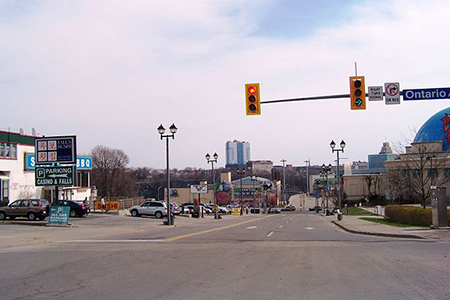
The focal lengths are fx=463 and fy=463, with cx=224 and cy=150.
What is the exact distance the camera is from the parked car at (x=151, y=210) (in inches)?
1736

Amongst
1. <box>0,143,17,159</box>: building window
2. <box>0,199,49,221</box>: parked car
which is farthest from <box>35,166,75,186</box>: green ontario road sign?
<box>0,143,17,159</box>: building window

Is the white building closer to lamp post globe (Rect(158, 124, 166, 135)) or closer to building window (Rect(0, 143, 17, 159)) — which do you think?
building window (Rect(0, 143, 17, 159))

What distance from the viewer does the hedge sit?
25.6 metres

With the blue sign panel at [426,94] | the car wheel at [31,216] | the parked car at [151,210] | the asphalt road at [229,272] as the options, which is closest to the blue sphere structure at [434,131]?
the parked car at [151,210]

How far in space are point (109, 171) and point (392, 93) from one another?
310 feet

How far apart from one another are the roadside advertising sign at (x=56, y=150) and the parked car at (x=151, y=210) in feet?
47.2

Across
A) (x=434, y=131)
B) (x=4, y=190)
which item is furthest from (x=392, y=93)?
(x=434, y=131)

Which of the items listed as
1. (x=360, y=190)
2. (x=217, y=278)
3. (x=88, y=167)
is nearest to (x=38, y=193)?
(x=88, y=167)

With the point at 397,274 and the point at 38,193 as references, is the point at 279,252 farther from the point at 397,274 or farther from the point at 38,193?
the point at 38,193

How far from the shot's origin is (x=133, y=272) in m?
10.9

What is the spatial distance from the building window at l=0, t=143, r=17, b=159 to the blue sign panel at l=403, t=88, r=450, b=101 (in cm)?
3938

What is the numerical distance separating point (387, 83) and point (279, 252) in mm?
8967

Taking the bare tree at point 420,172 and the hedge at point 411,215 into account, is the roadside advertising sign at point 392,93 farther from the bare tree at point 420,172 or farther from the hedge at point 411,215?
the bare tree at point 420,172

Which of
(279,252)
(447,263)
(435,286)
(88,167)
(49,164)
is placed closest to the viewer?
(435,286)
